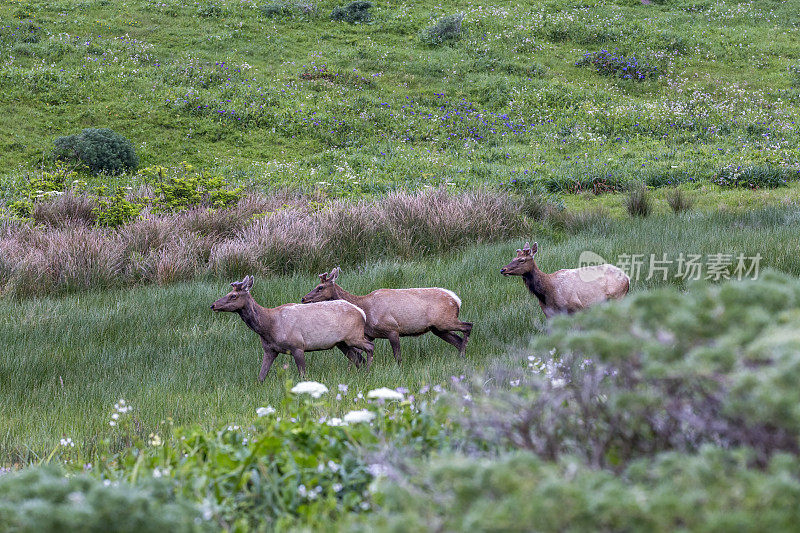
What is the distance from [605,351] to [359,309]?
5.50 metres

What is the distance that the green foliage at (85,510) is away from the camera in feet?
8.14

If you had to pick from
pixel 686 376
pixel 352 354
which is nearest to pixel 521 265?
pixel 352 354

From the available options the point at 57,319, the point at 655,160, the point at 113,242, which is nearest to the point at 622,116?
the point at 655,160

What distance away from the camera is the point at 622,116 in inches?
967

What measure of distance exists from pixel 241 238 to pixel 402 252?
287cm

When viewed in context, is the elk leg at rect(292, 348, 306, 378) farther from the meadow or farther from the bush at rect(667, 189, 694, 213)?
the bush at rect(667, 189, 694, 213)

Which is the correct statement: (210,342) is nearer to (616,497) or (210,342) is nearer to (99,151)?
(616,497)

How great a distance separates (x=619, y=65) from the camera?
28891mm

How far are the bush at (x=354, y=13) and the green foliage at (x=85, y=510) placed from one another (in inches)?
1274

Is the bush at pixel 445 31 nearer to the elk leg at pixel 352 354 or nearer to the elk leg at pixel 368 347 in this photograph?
the elk leg at pixel 352 354

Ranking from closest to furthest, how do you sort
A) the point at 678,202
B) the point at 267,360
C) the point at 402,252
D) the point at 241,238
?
the point at 267,360
the point at 241,238
the point at 402,252
the point at 678,202

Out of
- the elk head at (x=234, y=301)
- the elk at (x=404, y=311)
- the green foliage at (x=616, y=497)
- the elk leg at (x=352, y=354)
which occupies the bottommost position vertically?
the elk leg at (x=352, y=354)

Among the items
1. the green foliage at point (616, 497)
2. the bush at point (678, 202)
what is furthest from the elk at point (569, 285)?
the bush at point (678, 202)

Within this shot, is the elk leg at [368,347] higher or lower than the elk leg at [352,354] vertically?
higher
